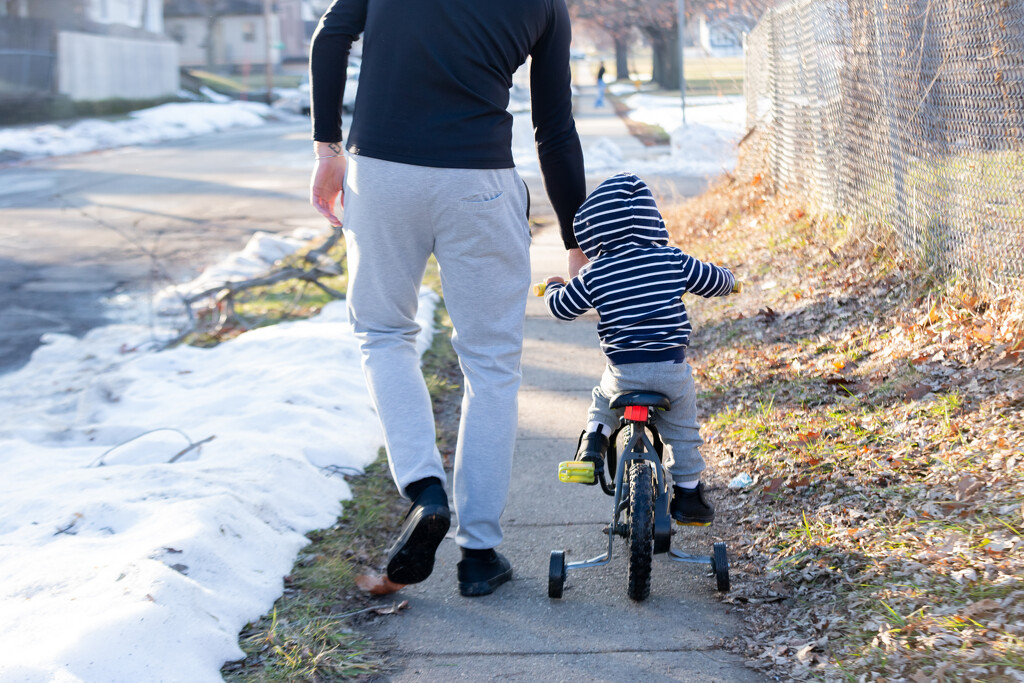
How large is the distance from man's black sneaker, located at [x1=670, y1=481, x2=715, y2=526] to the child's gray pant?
0.05 metres

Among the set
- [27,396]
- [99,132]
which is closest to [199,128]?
[99,132]

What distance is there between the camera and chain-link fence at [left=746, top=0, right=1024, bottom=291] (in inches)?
174

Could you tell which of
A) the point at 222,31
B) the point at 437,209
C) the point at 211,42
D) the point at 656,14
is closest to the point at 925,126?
the point at 437,209

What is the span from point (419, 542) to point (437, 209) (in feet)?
3.24

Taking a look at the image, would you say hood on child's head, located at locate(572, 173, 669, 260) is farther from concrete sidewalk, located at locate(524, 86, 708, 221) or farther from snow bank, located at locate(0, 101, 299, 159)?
snow bank, located at locate(0, 101, 299, 159)

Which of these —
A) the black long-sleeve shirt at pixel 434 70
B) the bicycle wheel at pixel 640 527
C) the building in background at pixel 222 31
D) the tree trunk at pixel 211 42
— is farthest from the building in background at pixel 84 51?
the bicycle wheel at pixel 640 527

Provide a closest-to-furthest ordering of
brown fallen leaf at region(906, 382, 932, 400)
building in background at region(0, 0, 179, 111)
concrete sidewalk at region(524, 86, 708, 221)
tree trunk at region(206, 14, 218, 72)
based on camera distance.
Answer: brown fallen leaf at region(906, 382, 932, 400)
concrete sidewalk at region(524, 86, 708, 221)
building in background at region(0, 0, 179, 111)
tree trunk at region(206, 14, 218, 72)

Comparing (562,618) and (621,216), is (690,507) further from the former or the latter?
(621,216)

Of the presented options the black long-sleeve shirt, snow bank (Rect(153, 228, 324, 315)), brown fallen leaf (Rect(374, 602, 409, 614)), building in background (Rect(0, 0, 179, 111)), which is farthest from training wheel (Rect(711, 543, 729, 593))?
building in background (Rect(0, 0, 179, 111))

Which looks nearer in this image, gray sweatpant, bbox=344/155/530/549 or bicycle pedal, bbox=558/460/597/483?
gray sweatpant, bbox=344/155/530/549

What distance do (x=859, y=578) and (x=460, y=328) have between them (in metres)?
1.44

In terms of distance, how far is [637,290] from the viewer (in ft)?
10.3

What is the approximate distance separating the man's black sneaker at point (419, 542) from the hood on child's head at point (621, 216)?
1.03 metres

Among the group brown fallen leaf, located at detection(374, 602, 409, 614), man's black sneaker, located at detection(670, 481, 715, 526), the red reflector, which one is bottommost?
brown fallen leaf, located at detection(374, 602, 409, 614)
